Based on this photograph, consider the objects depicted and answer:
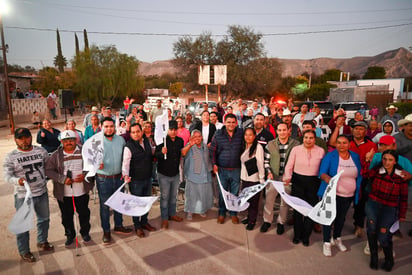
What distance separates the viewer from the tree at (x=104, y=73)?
2981cm

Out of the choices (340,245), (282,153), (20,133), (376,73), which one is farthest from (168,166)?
(376,73)

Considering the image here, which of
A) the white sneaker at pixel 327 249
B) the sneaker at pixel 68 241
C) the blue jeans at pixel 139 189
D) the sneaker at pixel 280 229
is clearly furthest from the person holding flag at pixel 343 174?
the sneaker at pixel 68 241

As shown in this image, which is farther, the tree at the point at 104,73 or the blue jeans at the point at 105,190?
the tree at the point at 104,73

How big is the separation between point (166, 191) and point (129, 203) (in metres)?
0.80

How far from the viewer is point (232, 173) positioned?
15.0ft

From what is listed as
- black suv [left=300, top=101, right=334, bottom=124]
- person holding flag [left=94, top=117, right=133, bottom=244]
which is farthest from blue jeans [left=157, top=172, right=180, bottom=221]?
black suv [left=300, top=101, right=334, bottom=124]

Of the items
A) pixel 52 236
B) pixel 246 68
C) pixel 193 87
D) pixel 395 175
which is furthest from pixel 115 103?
pixel 395 175

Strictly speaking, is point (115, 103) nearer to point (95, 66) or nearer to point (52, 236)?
point (95, 66)

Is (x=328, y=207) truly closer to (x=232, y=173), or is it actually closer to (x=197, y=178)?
(x=232, y=173)

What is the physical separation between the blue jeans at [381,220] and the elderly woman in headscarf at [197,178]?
8.43 feet

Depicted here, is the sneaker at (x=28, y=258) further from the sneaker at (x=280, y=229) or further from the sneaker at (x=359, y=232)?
the sneaker at (x=359, y=232)

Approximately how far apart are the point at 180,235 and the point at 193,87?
101 feet

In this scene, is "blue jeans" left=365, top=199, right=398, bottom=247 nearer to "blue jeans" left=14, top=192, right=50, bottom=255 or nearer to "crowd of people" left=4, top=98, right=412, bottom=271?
"crowd of people" left=4, top=98, right=412, bottom=271

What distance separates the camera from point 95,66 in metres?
30.5
